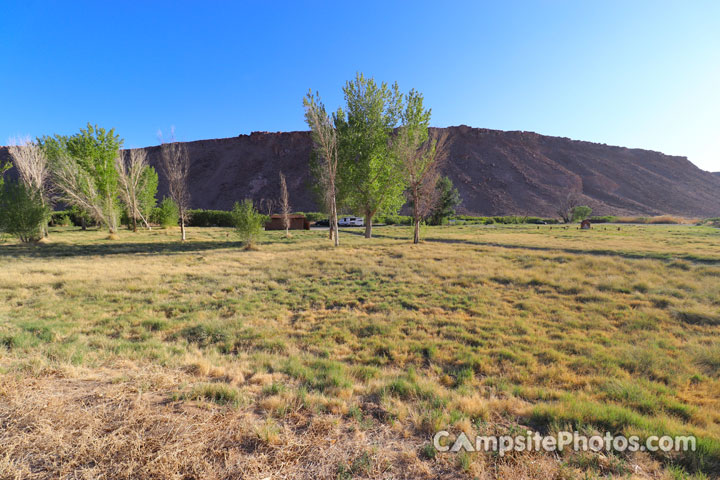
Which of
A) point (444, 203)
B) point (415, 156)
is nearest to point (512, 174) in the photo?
point (444, 203)

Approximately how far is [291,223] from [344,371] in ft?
130

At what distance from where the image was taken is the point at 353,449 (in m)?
2.99

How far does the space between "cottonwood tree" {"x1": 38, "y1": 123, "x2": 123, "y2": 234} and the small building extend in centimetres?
1750

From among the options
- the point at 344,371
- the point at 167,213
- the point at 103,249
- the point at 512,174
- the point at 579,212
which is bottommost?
the point at 344,371

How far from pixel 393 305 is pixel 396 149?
55.5ft

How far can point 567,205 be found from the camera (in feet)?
216

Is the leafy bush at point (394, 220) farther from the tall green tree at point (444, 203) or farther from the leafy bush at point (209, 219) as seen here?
the leafy bush at point (209, 219)

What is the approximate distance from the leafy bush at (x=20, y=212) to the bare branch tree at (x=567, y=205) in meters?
77.0

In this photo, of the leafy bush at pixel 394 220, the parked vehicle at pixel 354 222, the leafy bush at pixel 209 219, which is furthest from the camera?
the leafy bush at pixel 394 220

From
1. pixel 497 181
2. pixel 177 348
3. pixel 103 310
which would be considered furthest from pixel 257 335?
pixel 497 181

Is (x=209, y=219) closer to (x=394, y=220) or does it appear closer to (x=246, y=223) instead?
(x=246, y=223)

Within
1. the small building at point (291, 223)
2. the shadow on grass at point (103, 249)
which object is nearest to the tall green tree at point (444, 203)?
the small building at point (291, 223)

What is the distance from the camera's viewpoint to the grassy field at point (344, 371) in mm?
2775

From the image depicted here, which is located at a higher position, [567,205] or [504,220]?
[567,205]
